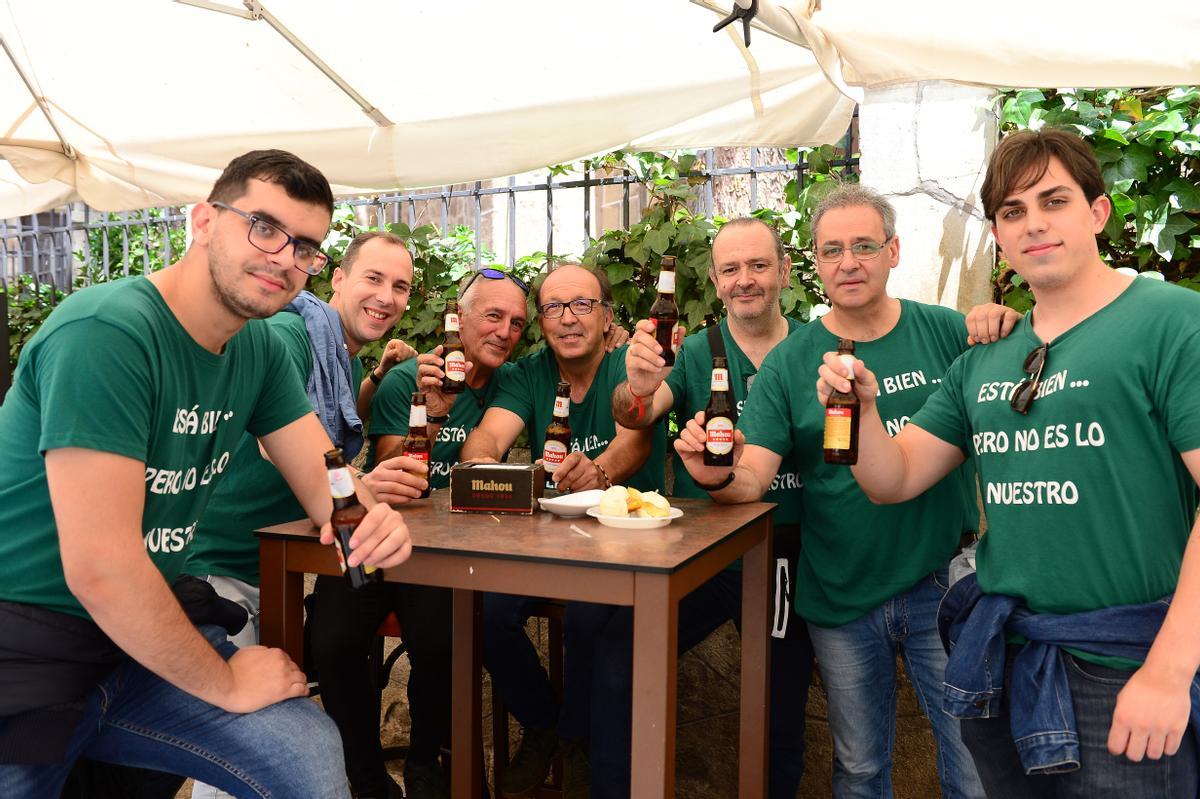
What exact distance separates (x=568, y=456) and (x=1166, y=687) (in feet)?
5.62

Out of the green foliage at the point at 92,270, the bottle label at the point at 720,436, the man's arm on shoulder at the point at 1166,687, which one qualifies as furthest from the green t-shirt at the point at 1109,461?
the green foliage at the point at 92,270

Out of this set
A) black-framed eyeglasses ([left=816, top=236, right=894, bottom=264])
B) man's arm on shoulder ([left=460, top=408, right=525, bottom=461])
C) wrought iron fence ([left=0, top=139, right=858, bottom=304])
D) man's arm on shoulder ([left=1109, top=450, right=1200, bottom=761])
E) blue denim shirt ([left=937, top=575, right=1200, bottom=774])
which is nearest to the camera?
man's arm on shoulder ([left=1109, top=450, right=1200, bottom=761])

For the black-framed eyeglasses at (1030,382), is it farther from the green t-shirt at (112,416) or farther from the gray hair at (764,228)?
the green t-shirt at (112,416)

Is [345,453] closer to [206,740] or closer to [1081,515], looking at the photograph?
[206,740]

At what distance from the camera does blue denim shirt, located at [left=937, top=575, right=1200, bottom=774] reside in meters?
1.79

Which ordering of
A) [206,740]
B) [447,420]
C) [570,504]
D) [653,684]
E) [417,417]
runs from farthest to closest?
1. [447,420]
2. [417,417]
3. [570,504]
4. [206,740]
5. [653,684]

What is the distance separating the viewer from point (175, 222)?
21.5 feet

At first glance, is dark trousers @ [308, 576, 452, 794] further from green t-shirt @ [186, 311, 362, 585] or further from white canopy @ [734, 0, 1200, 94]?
white canopy @ [734, 0, 1200, 94]

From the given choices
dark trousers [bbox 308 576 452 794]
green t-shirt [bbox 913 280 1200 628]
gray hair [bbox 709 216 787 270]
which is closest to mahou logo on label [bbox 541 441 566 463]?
dark trousers [bbox 308 576 452 794]

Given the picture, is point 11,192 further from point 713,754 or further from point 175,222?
point 713,754

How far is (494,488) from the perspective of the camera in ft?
8.41

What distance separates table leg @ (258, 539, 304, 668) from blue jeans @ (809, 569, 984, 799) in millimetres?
1480

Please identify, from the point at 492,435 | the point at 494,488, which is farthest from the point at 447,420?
the point at 494,488

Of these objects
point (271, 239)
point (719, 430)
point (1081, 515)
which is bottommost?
point (1081, 515)
